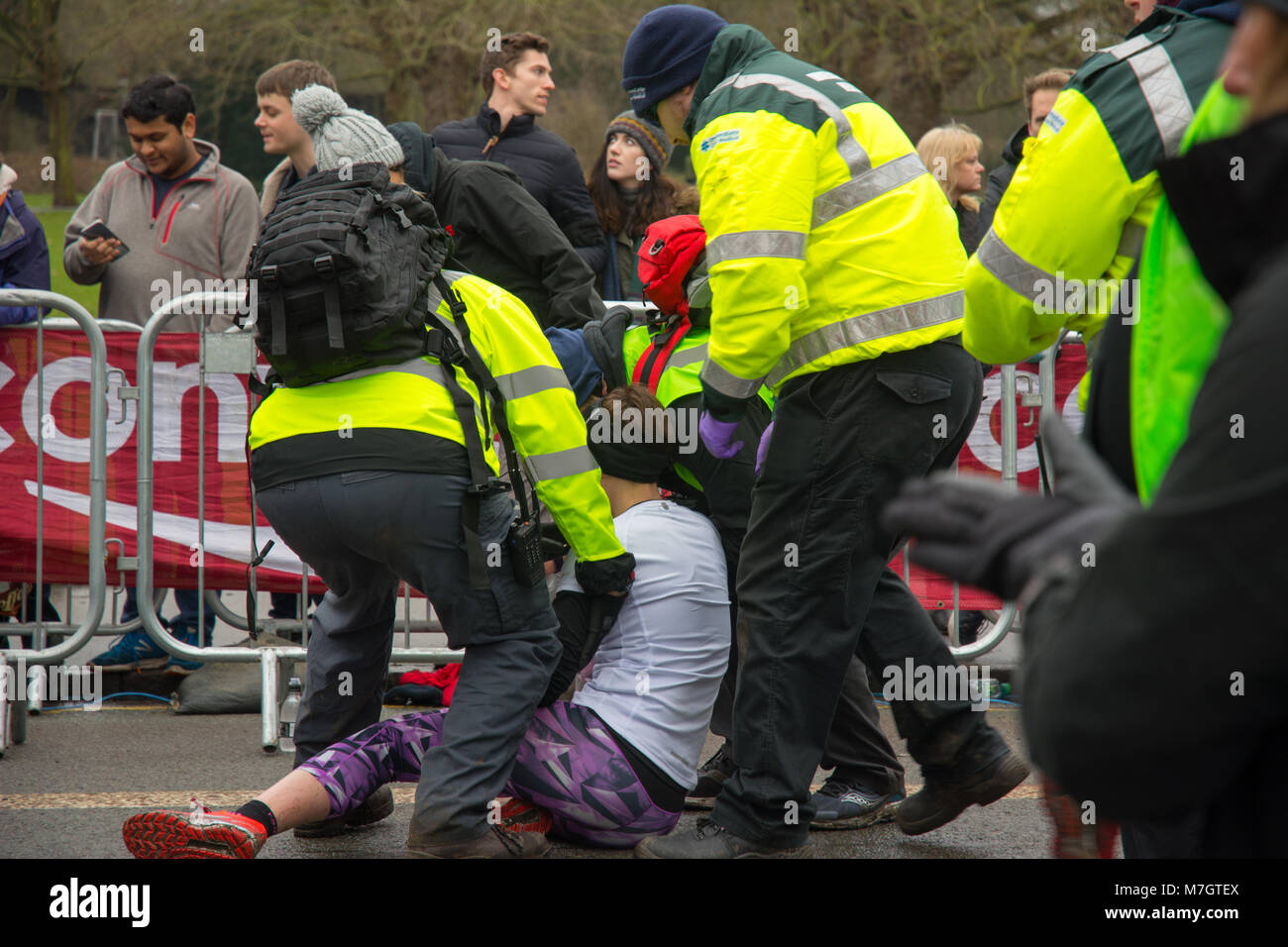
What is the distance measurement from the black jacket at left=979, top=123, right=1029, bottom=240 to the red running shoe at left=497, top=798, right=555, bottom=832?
3790mm

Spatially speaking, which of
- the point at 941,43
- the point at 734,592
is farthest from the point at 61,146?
the point at 734,592

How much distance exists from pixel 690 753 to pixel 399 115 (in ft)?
43.4

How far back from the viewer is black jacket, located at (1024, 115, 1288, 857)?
1108mm

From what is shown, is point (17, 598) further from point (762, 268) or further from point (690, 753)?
point (762, 268)

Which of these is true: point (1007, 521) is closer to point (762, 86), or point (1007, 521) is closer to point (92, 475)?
point (762, 86)

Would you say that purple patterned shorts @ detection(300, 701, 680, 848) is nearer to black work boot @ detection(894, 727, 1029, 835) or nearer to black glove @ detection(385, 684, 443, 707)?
black work boot @ detection(894, 727, 1029, 835)

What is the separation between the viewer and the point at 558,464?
3.49 metres

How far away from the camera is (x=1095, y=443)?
172 cm

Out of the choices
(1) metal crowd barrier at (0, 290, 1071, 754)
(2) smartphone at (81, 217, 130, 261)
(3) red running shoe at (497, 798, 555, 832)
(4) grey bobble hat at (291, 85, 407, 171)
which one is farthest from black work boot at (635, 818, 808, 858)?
(2) smartphone at (81, 217, 130, 261)

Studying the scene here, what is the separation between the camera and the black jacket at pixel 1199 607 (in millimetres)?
1108

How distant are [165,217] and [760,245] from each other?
4.03 meters

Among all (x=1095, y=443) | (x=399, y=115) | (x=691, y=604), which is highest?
(x=399, y=115)

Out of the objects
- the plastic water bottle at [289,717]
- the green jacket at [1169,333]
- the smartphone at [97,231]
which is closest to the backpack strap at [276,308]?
the plastic water bottle at [289,717]
